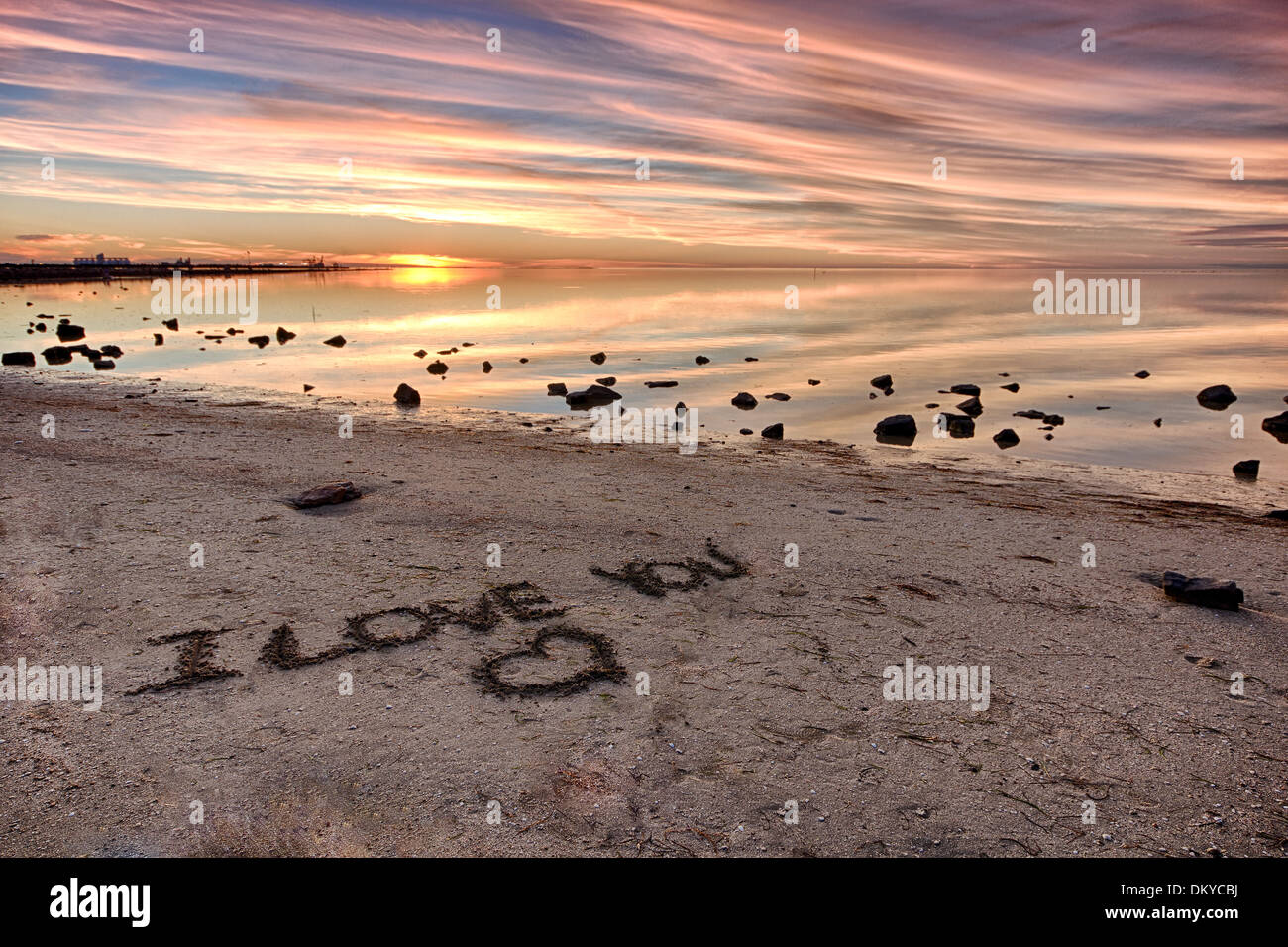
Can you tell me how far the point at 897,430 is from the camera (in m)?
20.2

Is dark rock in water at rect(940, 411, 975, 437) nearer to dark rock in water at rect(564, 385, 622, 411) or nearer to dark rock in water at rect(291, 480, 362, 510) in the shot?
dark rock in water at rect(564, 385, 622, 411)

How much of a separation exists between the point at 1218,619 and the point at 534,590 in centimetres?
709

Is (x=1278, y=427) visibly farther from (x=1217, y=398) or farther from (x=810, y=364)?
(x=810, y=364)

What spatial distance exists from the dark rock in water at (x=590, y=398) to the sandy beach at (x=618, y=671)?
1159 centimetres

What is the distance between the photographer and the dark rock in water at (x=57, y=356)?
2978cm

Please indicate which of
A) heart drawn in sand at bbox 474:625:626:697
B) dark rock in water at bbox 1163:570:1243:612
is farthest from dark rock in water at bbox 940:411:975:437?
heart drawn in sand at bbox 474:625:626:697

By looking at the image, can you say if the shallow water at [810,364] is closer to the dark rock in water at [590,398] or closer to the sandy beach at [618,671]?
the dark rock in water at [590,398]

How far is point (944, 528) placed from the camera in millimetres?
10656

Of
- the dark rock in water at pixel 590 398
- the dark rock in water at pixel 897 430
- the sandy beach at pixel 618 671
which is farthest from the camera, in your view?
the dark rock in water at pixel 590 398

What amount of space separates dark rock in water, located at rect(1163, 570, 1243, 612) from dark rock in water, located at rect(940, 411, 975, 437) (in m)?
12.4

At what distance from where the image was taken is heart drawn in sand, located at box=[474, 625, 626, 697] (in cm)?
620

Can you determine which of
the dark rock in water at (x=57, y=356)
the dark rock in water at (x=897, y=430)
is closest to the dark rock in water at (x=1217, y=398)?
the dark rock in water at (x=897, y=430)

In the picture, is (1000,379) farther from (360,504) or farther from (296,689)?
(296,689)

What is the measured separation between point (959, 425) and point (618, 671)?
56.7 ft
